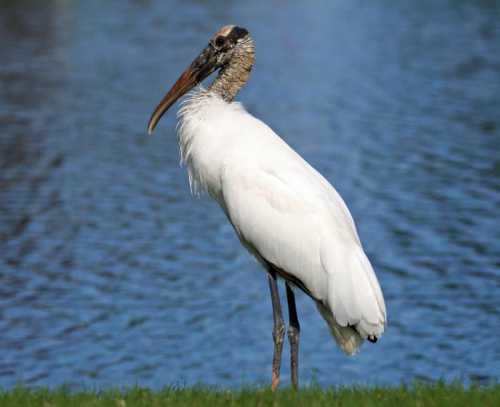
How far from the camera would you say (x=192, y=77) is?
8.55 meters

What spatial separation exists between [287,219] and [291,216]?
1.6 inches

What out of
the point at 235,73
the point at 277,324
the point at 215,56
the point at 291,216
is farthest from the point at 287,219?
the point at 215,56

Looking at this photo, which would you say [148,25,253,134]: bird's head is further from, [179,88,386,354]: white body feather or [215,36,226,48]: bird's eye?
[179,88,386,354]: white body feather

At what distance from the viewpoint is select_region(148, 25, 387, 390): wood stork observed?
736 centimetres

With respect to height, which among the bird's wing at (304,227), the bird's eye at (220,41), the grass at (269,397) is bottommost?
the grass at (269,397)

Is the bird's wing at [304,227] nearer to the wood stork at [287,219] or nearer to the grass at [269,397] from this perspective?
the wood stork at [287,219]

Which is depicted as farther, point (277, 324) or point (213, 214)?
point (213, 214)

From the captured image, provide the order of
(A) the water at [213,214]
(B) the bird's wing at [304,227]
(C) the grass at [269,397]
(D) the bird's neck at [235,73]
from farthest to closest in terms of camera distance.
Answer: (A) the water at [213,214] → (D) the bird's neck at [235,73] → (B) the bird's wing at [304,227] → (C) the grass at [269,397]

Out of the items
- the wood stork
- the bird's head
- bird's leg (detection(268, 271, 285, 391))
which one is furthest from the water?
the bird's head

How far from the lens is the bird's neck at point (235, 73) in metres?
8.31

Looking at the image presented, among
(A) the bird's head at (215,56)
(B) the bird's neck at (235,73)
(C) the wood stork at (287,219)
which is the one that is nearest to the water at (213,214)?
(C) the wood stork at (287,219)

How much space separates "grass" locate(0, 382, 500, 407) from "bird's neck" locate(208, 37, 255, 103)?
2345 mm

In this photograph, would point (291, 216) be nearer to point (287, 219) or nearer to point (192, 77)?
point (287, 219)

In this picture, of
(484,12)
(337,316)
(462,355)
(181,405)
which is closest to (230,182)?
(337,316)
